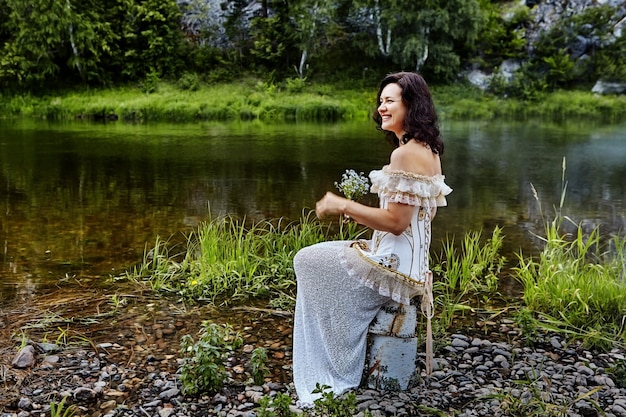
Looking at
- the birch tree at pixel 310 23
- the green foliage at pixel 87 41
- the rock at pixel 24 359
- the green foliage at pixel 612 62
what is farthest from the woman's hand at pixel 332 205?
the green foliage at pixel 612 62

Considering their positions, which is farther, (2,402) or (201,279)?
(201,279)

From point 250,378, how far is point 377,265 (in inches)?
40.0

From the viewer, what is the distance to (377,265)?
3.36 meters

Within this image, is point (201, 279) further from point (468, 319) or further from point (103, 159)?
point (103, 159)

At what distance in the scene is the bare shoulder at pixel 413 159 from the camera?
10.7 ft

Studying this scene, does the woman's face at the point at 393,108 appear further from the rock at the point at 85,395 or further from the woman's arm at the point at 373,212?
the rock at the point at 85,395

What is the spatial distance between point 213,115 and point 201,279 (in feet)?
73.0

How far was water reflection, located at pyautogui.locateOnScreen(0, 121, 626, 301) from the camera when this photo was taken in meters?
7.19

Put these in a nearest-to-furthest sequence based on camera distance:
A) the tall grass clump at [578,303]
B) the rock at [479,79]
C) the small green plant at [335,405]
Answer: the small green plant at [335,405], the tall grass clump at [578,303], the rock at [479,79]

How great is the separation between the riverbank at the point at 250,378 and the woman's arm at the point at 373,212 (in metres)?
0.92

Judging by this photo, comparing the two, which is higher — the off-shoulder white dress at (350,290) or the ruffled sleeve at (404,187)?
the ruffled sleeve at (404,187)

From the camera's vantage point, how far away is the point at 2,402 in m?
3.28

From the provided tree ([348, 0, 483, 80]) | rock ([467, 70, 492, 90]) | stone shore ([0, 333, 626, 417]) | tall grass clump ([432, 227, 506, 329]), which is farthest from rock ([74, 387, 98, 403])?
rock ([467, 70, 492, 90])

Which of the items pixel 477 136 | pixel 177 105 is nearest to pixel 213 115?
pixel 177 105
